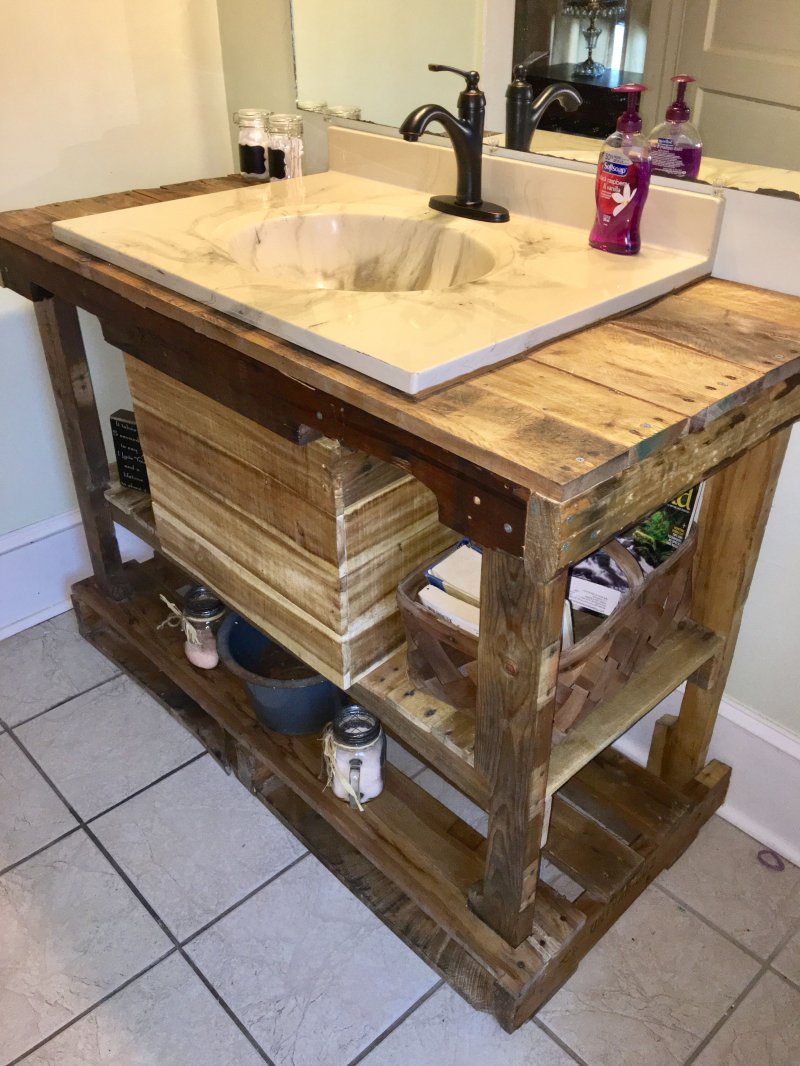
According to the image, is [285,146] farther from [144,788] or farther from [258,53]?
[144,788]

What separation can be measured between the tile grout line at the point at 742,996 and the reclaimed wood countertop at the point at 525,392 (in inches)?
30.9

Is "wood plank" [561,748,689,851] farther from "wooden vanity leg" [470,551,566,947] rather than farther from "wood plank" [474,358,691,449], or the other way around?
"wood plank" [474,358,691,449]

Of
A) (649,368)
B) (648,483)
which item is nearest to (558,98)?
(649,368)

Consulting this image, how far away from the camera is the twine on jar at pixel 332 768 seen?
1329 mm

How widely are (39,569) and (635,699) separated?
1.31m

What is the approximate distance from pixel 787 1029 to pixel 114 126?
6.03 feet

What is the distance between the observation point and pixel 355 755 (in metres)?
1.32

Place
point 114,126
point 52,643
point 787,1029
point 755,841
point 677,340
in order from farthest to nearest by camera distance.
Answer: point 52,643 → point 114,126 → point 755,841 → point 787,1029 → point 677,340

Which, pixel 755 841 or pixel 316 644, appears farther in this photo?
pixel 755 841

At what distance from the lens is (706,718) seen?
138 centimetres

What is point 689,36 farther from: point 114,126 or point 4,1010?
point 4,1010

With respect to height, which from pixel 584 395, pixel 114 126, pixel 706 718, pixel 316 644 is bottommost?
pixel 706 718

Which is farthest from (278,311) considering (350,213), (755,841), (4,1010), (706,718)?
(755,841)

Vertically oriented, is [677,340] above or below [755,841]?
above
